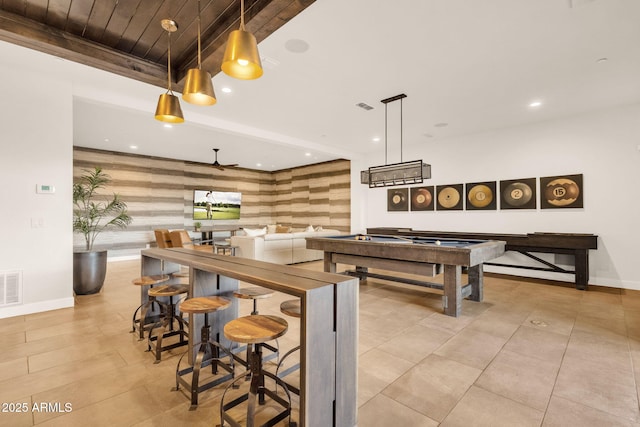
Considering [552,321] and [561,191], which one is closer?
[552,321]

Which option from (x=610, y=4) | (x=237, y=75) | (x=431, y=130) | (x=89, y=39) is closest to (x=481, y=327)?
(x=610, y=4)

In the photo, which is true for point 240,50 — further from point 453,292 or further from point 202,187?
point 202,187

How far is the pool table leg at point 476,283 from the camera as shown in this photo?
13.7 ft

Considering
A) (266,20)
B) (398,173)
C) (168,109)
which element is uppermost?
(266,20)

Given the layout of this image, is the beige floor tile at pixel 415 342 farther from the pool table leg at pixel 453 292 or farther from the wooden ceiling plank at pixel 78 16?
the wooden ceiling plank at pixel 78 16

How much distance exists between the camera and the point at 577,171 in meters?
5.30

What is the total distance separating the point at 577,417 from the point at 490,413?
0.53m

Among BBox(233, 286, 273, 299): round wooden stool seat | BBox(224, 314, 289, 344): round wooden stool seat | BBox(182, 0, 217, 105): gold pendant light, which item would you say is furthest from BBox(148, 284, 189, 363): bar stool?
BBox(182, 0, 217, 105): gold pendant light

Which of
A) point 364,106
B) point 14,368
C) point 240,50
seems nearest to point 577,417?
point 240,50

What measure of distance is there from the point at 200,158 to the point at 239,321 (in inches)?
342

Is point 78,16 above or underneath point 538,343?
above

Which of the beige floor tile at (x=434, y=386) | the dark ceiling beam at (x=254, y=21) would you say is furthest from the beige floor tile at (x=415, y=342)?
the dark ceiling beam at (x=254, y=21)

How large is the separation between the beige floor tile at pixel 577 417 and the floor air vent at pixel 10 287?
5.39 m

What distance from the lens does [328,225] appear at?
32.2 feet
